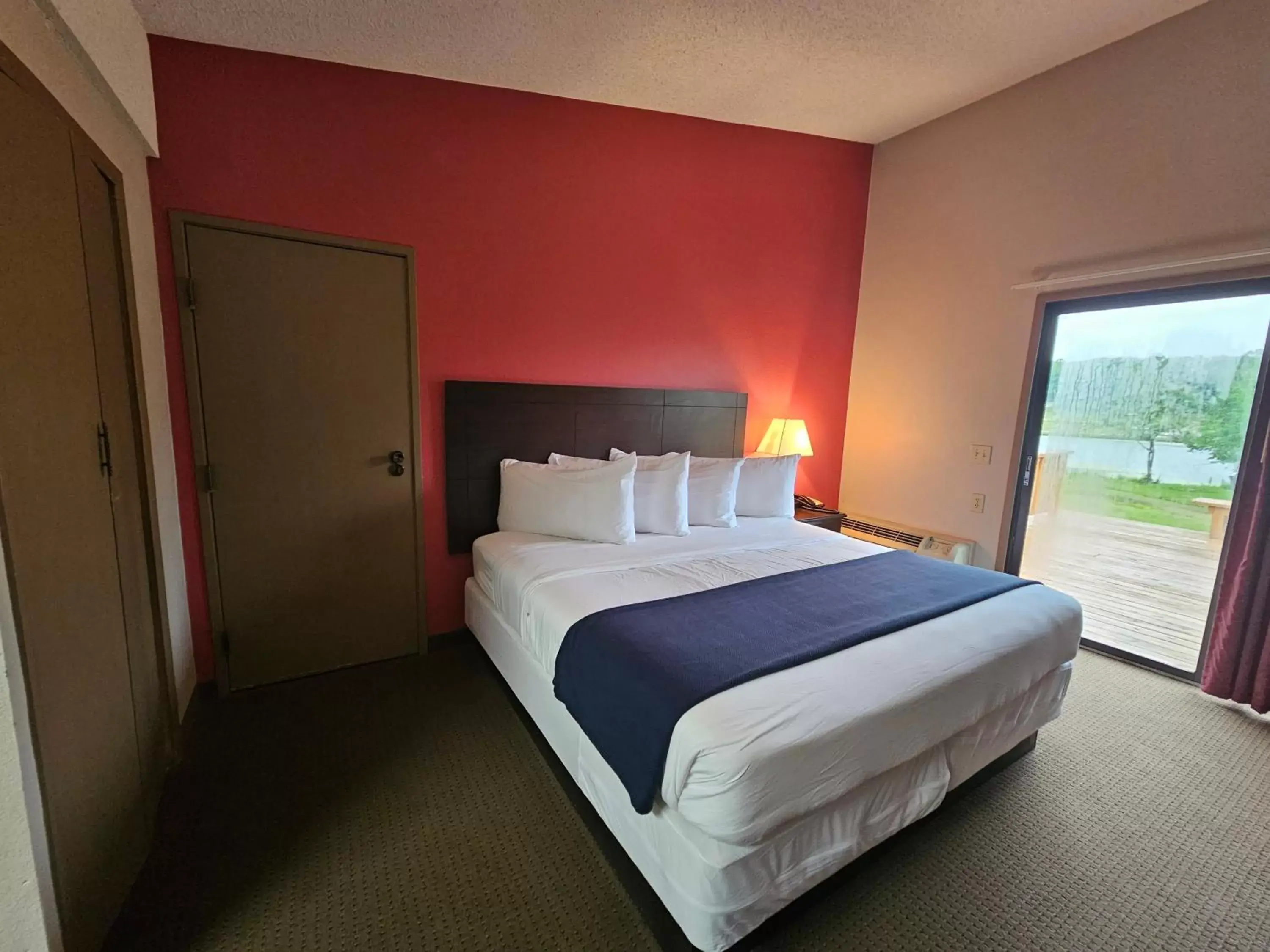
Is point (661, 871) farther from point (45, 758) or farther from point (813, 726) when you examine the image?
point (45, 758)

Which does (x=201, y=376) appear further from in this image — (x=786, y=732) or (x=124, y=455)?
(x=786, y=732)

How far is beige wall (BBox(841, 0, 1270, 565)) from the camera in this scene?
2273mm

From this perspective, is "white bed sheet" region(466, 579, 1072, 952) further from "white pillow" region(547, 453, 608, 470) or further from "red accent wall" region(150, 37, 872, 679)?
"red accent wall" region(150, 37, 872, 679)

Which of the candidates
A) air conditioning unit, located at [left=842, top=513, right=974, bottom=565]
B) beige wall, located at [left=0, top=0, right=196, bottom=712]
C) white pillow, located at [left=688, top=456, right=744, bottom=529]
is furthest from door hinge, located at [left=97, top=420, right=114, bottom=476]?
air conditioning unit, located at [left=842, top=513, right=974, bottom=565]

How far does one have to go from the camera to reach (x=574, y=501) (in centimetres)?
253

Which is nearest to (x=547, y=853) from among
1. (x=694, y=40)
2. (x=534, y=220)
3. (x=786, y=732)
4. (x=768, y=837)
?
(x=768, y=837)

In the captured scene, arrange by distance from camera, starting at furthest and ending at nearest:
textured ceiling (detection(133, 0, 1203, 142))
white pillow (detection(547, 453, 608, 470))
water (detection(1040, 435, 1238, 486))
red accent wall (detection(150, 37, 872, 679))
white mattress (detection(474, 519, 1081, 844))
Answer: white pillow (detection(547, 453, 608, 470))
water (detection(1040, 435, 1238, 486))
red accent wall (detection(150, 37, 872, 679))
textured ceiling (detection(133, 0, 1203, 142))
white mattress (detection(474, 519, 1081, 844))

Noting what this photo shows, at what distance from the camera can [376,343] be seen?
240 centimetres

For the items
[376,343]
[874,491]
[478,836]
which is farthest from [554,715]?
[874,491]

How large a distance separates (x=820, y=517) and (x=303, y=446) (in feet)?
9.65


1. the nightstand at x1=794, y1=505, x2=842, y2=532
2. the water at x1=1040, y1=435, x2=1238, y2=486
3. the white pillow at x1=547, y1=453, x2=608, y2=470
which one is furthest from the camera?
the nightstand at x1=794, y1=505, x2=842, y2=532

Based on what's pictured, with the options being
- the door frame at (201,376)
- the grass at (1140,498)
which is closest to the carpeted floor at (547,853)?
the door frame at (201,376)

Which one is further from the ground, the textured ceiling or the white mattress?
the textured ceiling

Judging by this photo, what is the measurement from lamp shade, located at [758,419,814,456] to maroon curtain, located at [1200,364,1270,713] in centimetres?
196
